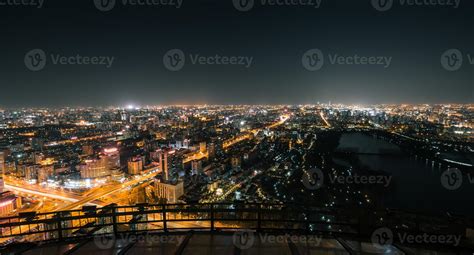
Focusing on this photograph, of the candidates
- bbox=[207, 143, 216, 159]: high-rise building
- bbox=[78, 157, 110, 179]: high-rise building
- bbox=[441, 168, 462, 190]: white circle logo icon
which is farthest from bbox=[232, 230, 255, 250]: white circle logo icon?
bbox=[207, 143, 216, 159]: high-rise building

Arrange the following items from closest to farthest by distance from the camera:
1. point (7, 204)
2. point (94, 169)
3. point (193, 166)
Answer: point (7, 204), point (94, 169), point (193, 166)

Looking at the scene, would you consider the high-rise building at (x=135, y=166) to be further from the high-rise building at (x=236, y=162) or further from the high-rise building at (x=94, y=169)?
the high-rise building at (x=236, y=162)

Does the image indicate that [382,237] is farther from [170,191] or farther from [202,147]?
[202,147]

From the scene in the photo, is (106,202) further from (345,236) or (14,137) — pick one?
(14,137)

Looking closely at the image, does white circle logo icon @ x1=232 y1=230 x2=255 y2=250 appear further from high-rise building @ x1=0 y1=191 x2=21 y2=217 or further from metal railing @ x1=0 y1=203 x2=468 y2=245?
high-rise building @ x1=0 y1=191 x2=21 y2=217

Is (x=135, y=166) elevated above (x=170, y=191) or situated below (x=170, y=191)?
above

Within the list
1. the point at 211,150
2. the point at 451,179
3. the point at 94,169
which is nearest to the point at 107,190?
the point at 94,169

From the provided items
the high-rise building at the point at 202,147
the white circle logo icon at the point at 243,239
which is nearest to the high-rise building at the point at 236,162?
the high-rise building at the point at 202,147
